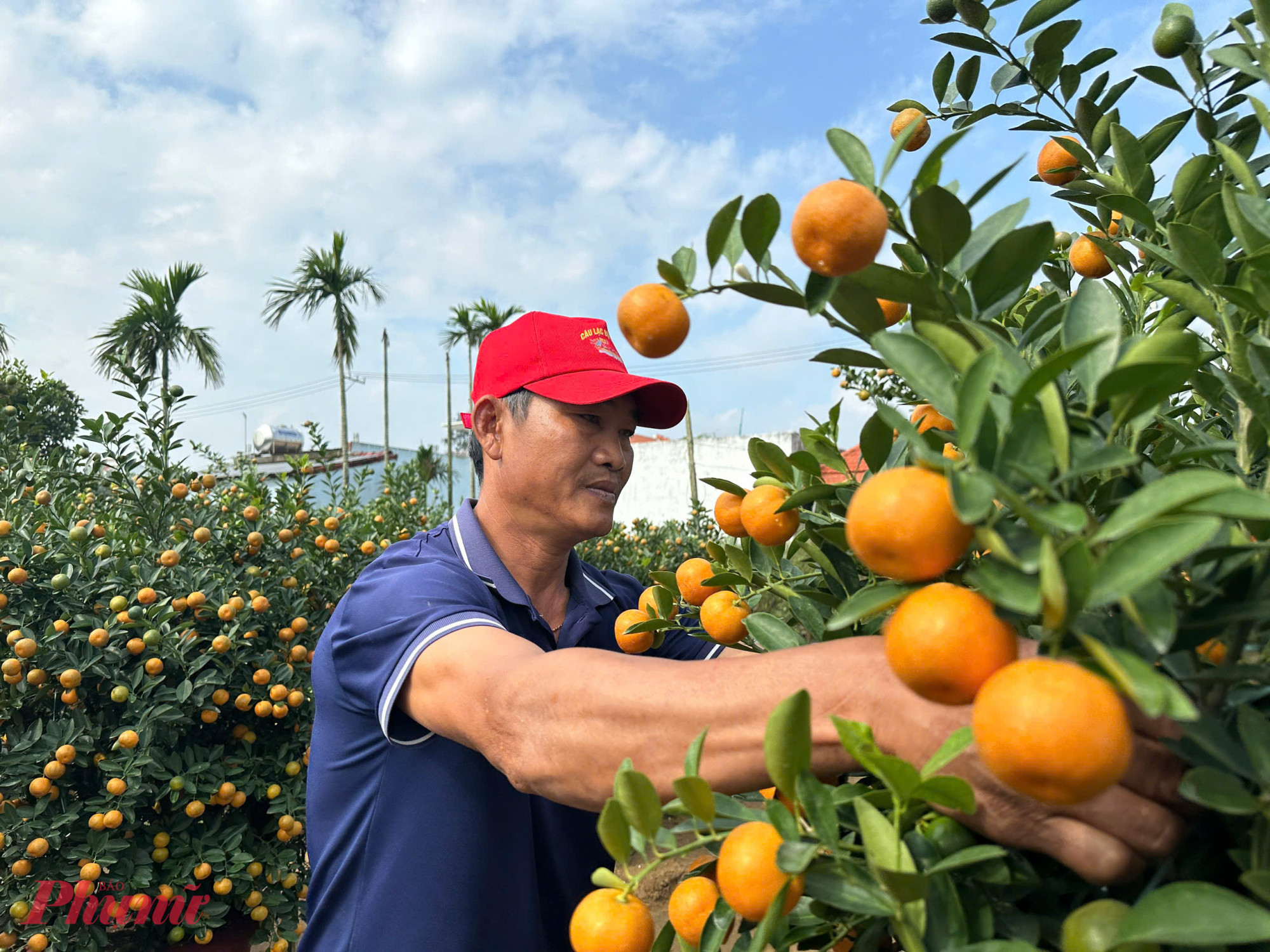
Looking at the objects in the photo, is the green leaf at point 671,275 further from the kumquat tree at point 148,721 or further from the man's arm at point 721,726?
the kumquat tree at point 148,721

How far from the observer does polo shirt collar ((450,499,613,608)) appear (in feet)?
5.73

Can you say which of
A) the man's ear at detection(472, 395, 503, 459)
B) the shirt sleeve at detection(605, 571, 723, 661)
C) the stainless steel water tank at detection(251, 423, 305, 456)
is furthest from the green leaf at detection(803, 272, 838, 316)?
the stainless steel water tank at detection(251, 423, 305, 456)

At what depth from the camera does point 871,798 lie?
22.1 inches

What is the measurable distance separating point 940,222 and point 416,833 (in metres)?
1.34

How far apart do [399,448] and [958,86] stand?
3270 cm

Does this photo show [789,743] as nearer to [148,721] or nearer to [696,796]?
[696,796]

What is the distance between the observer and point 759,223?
645mm

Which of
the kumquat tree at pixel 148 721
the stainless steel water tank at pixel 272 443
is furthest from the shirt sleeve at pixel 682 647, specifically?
the stainless steel water tank at pixel 272 443

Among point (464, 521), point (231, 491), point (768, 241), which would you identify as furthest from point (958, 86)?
point (231, 491)

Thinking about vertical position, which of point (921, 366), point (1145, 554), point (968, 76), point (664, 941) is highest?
point (968, 76)

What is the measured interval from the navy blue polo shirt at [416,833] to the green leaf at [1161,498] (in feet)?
3.40

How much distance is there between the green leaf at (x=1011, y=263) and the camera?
24.0 inches

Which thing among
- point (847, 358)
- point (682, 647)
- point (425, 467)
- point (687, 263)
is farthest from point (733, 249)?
point (425, 467)

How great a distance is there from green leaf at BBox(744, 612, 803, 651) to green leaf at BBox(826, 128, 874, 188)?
0.41 m
